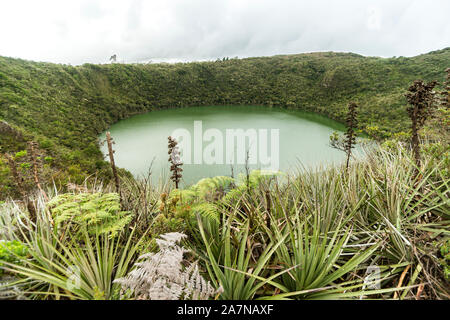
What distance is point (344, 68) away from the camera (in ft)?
122

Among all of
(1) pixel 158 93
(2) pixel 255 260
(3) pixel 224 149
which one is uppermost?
(1) pixel 158 93

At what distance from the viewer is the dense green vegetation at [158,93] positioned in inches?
505

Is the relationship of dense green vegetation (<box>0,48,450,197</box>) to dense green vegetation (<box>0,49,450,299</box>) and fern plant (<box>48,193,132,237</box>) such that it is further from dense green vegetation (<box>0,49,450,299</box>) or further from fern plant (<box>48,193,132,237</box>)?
fern plant (<box>48,193,132,237</box>)

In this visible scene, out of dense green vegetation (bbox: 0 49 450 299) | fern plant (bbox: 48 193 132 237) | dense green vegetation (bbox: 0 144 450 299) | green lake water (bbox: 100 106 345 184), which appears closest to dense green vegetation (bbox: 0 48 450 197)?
dense green vegetation (bbox: 0 49 450 299)

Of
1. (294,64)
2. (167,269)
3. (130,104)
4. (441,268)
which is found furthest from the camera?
(294,64)

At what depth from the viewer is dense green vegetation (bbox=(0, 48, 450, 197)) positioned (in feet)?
42.1

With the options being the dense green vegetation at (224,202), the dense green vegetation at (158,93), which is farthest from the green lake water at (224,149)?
the dense green vegetation at (224,202)

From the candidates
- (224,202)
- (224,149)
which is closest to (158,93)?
(224,149)

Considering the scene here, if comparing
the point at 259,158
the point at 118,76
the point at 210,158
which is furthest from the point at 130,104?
the point at 259,158

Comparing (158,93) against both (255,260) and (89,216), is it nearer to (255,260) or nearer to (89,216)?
(89,216)

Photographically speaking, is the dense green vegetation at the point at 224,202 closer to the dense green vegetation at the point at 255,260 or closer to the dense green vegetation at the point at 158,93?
the dense green vegetation at the point at 255,260

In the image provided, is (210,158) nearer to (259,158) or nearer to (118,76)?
(259,158)

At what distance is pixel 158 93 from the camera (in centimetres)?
4369
